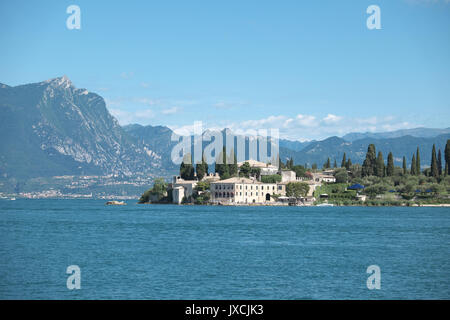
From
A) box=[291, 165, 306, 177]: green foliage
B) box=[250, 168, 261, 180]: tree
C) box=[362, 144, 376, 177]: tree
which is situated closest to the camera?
box=[362, 144, 376, 177]: tree

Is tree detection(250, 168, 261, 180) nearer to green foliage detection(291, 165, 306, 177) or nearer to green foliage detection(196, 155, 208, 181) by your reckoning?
green foliage detection(291, 165, 306, 177)

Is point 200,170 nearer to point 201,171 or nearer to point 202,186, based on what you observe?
point 201,171

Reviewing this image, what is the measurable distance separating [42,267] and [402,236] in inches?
1250

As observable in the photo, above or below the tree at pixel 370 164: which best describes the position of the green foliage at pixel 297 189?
below

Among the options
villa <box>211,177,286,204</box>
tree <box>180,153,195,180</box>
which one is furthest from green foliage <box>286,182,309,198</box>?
tree <box>180,153,195,180</box>

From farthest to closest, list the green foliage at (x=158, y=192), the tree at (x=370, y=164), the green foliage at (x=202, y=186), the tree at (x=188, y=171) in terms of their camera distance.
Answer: the green foliage at (x=158, y=192) < the tree at (x=188, y=171) < the green foliage at (x=202, y=186) < the tree at (x=370, y=164)

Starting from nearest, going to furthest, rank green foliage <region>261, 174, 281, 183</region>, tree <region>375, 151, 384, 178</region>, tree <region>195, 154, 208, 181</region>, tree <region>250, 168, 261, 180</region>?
1. tree <region>375, 151, 384, 178</region>
2. green foliage <region>261, 174, 281, 183</region>
3. tree <region>195, 154, 208, 181</region>
4. tree <region>250, 168, 261, 180</region>

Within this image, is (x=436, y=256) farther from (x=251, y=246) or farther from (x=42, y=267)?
(x=42, y=267)

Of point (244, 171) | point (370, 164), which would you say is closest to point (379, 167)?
point (370, 164)

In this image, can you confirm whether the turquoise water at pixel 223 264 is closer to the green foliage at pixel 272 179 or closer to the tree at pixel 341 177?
the green foliage at pixel 272 179

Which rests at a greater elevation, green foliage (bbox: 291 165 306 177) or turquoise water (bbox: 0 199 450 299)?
green foliage (bbox: 291 165 306 177)

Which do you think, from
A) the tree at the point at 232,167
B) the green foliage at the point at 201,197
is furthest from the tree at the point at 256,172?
the green foliage at the point at 201,197
